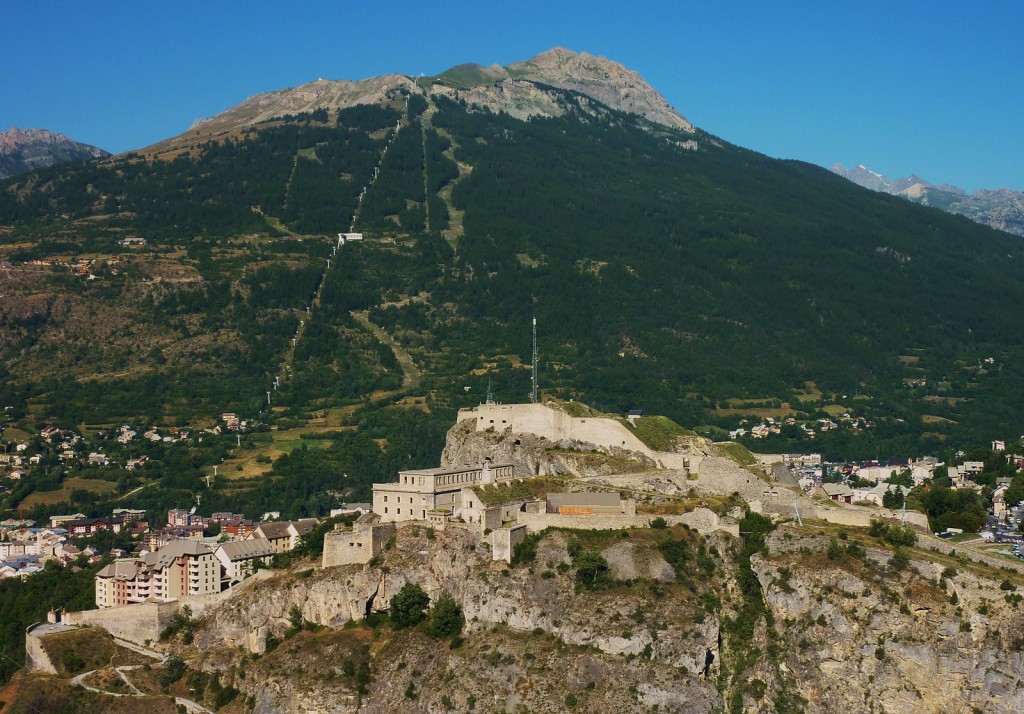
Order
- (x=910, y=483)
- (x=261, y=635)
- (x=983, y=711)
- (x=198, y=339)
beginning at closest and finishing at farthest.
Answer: (x=983, y=711)
(x=261, y=635)
(x=910, y=483)
(x=198, y=339)

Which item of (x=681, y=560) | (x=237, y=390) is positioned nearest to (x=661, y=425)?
(x=681, y=560)

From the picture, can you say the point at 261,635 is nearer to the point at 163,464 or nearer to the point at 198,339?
the point at 163,464

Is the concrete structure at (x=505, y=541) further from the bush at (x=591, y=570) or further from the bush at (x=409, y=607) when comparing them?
the bush at (x=409, y=607)

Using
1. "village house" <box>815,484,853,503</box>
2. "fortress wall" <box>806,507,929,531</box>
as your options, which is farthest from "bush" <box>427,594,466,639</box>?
"village house" <box>815,484,853,503</box>

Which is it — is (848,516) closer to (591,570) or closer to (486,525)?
(591,570)

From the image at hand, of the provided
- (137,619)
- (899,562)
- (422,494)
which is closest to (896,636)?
(899,562)

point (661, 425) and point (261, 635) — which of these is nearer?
point (261, 635)

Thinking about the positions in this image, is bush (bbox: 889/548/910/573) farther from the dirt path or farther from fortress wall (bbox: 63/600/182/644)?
the dirt path
